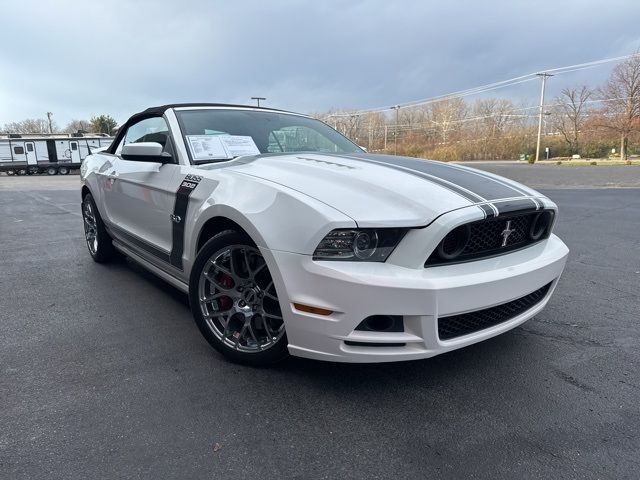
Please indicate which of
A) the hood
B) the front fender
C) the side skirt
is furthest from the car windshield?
the side skirt

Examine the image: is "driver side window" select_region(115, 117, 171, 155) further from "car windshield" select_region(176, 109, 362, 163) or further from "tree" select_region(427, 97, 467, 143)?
"tree" select_region(427, 97, 467, 143)

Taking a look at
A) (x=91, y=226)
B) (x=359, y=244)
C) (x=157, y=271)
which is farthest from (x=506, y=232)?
(x=91, y=226)

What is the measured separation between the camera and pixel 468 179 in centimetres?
265

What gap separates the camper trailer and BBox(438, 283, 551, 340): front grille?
39767 mm

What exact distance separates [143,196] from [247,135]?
3.06 feet

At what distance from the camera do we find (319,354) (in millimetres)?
2154

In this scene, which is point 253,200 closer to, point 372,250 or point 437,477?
point 372,250

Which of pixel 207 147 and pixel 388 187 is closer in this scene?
pixel 388 187

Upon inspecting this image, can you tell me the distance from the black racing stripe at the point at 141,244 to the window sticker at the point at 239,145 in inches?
34.3

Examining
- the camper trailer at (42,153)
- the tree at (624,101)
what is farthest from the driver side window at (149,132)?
the tree at (624,101)

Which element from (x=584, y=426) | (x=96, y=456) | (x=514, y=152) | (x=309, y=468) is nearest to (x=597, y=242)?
(x=584, y=426)

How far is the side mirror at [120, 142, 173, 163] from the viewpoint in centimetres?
303

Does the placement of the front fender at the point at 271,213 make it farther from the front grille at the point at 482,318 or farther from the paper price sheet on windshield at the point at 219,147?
the front grille at the point at 482,318

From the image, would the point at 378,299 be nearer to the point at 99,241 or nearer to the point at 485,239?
the point at 485,239
